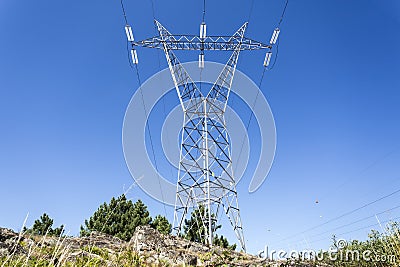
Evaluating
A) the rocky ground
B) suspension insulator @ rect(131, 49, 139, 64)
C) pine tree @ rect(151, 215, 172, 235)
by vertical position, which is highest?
suspension insulator @ rect(131, 49, 139, 64)

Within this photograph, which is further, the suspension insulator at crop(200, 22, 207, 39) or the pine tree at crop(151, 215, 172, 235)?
the pine tree at crop(151, 215, 172, 235)

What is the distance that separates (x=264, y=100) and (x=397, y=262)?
10.8 m

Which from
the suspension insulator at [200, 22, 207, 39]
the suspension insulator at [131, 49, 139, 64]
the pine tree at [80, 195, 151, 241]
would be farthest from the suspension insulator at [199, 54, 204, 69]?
the pine tree at [80, 195, 151, 241]

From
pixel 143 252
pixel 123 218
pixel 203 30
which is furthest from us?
pixel 123 218

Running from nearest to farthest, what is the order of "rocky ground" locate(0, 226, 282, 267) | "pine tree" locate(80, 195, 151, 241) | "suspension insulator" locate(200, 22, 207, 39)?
"rocky ground" locate(0, 226, 282, 267)
"suspension insulator" locate(200, 22, 207, 39)
"pine tree" locate(80, 195, 151, 241)

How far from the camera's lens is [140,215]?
17828 mm

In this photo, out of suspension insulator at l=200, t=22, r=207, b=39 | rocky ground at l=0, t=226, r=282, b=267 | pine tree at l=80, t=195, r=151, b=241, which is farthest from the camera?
pine tree at l=80, t=195, r=151, b=241

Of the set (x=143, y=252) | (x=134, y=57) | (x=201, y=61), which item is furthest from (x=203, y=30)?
(x=143, y=252)

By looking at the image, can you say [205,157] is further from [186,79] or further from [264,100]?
[264,100]

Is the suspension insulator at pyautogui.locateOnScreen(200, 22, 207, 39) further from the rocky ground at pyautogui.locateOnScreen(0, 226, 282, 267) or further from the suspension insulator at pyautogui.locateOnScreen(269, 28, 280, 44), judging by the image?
the rocky ground at pyautogui.locateOnScreen(0, 226, 282, 267)

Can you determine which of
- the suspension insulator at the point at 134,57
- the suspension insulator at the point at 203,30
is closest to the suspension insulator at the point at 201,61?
the suspension insulator at the point at 203,30

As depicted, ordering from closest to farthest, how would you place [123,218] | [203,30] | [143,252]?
[143,252], [203,30], [123,218]

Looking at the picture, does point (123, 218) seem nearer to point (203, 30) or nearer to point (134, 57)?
point (134, 57)

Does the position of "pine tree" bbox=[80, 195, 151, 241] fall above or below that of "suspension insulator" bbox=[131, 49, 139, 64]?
below
